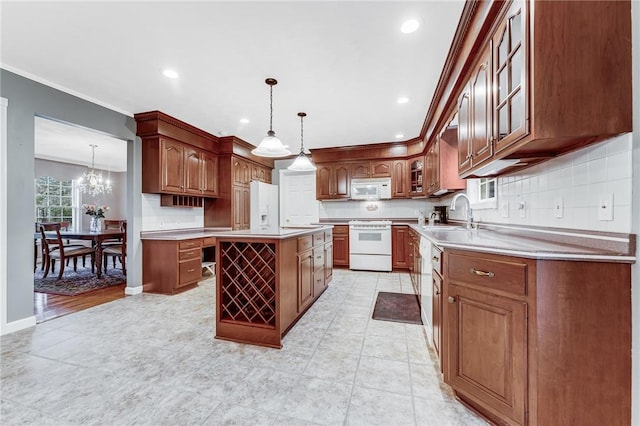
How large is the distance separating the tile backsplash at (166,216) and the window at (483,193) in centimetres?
442

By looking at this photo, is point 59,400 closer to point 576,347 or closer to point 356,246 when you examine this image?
point 576,347

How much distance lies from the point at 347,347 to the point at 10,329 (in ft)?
10.5

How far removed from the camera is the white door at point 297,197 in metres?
6.32

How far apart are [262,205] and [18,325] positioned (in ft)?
12.5

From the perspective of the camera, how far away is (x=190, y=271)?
391 cm

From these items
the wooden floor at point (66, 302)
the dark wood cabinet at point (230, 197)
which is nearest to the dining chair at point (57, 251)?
the wooden floor at point (66, 302)

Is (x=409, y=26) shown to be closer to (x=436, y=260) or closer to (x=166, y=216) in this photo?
(x=436, y=260)

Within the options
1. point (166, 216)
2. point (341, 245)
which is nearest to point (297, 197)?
point (341, 245)

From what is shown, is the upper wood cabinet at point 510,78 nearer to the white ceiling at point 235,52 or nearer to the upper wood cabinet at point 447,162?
the white ceiling at point 235,52

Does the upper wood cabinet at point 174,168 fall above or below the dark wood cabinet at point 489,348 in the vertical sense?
above

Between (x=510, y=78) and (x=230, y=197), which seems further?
(x=230, y=197)

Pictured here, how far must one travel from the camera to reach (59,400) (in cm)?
159

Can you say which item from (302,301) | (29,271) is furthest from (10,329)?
(302,301)

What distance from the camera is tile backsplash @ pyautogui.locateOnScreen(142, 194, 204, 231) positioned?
3.96 m
